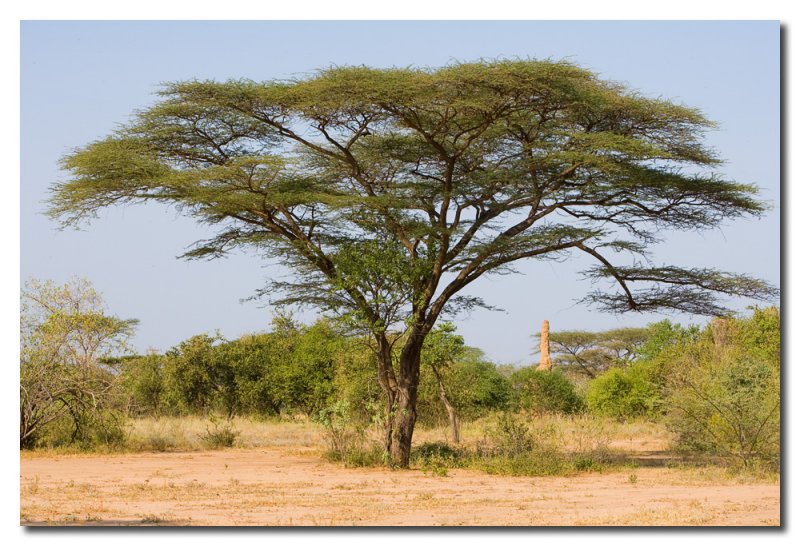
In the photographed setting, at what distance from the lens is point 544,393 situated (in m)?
28.2

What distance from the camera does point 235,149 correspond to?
1587cm

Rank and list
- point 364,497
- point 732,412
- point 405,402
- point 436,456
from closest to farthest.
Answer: point 364,497 < point 732,412 < point 405,402 < point 436,456

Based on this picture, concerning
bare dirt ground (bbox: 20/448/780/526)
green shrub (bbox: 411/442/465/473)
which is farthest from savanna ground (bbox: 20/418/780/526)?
green shrub (bbox: 411/442/465/473)

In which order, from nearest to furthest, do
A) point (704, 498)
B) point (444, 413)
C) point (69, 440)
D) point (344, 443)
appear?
point (704, 498) < point (344, 443) < point (69, 440) < point (444, 413)

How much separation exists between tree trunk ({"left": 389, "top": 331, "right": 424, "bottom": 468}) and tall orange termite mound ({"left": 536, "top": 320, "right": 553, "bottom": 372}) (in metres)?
21.7

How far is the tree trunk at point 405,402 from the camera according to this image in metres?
15.5

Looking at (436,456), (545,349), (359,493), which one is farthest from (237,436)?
(545,349)

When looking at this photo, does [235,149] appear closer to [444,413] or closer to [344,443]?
[344,443]

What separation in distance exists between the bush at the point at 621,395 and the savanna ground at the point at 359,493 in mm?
8672

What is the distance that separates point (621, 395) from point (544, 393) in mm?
1992

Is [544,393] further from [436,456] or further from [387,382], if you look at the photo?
[387,382]
